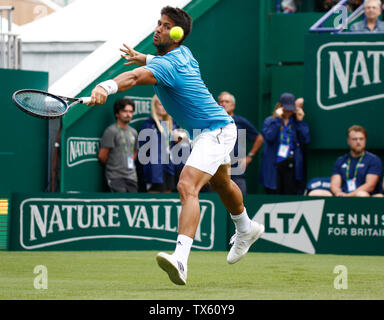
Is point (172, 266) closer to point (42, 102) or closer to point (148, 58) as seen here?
point (42, 102)

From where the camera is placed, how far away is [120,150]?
37.1ft

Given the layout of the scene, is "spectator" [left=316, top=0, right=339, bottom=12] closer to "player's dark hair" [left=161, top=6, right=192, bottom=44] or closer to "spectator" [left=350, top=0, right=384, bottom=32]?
"spectator" [left=350, top=0, right=384, bottom=32]

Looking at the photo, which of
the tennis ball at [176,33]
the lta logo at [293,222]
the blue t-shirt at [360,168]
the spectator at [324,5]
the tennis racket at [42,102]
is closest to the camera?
the tennis racket at [42,102]

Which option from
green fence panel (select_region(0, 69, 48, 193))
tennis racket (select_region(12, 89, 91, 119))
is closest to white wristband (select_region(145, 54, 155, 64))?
tennis racket (select_region(12, 89, 91, 119))

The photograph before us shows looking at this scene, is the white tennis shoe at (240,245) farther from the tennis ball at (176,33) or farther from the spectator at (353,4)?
the spectator at (353,4)

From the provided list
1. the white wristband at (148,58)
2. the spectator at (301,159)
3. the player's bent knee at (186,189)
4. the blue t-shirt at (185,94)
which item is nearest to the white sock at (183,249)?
the player's bent knee at (186,189)

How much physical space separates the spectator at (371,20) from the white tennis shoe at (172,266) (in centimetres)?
643

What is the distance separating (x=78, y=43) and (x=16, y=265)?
6066mm

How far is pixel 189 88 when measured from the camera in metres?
6.88

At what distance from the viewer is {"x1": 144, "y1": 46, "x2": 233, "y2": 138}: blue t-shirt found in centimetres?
669

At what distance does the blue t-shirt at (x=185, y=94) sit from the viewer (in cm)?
669

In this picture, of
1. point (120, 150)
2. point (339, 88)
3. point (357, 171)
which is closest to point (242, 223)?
point (357, 171)

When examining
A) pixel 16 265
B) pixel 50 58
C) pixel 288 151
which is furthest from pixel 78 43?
pixel 16 265

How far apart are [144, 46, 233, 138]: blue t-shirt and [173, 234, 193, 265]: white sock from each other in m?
1.06
